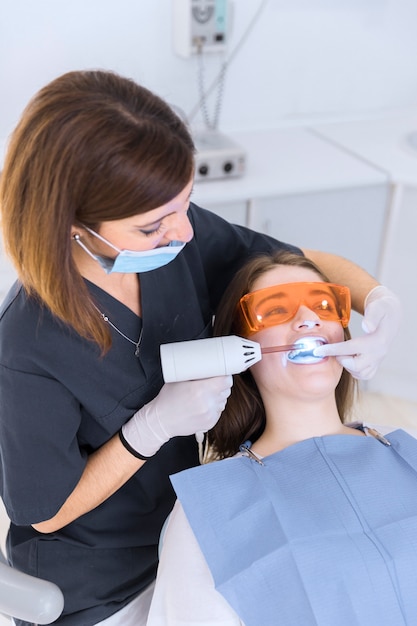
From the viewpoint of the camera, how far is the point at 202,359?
1.25m

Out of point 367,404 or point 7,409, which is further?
point 367,404

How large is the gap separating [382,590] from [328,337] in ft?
1.48

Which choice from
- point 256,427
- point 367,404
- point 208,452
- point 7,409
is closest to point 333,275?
point 256,427

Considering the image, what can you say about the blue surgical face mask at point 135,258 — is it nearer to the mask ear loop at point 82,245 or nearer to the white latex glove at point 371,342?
the mask ear loop at point 82,245

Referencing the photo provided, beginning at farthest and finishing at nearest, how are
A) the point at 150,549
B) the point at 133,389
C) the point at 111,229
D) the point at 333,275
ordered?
the point at 333,275, the point at 150,549, the point at 133,389, the point at 111,229

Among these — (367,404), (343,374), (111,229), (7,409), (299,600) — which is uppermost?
(111,229)

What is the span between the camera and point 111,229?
116 centimetres

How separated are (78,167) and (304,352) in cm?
56

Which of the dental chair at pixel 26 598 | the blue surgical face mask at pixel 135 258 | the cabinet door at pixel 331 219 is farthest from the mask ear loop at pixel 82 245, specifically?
the cabinet door at pixel 331 219

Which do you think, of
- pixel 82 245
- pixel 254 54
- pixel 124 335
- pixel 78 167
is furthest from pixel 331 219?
pixel 78 167

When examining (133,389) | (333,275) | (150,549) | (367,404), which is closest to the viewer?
(133,389)

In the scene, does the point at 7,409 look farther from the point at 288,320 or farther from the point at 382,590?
the point at 382,590

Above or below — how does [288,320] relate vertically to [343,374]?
above

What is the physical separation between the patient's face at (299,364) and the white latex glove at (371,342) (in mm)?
30
